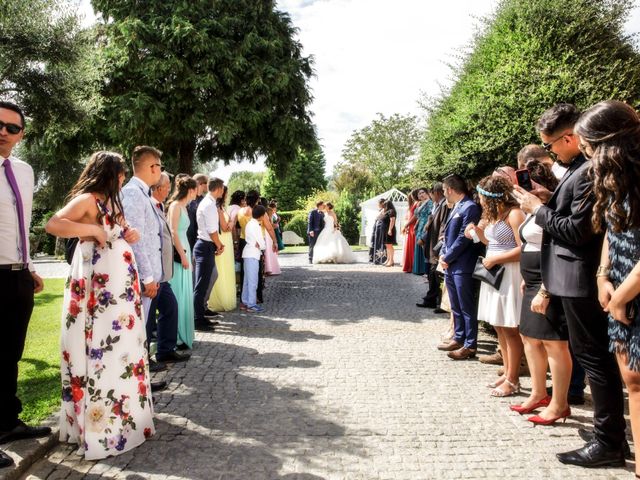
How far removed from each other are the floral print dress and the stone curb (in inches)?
4.5

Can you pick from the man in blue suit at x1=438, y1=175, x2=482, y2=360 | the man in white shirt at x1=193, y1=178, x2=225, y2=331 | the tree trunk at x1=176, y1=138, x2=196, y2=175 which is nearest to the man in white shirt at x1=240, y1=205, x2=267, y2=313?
the man in white shirt at x1=193, y1=178, x2=225, y2=331

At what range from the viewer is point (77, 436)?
3.89 m

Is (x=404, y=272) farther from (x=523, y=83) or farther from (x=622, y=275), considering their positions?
(x=622, y=275)

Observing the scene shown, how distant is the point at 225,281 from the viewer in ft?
31.2

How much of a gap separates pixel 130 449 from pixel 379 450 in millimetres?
1883

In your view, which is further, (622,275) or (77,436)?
(77,436)

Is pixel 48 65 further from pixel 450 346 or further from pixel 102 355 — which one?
pixel 450 346

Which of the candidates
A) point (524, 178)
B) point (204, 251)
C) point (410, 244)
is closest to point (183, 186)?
point (204, 251)

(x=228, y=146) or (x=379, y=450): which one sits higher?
(x=228, y=146)

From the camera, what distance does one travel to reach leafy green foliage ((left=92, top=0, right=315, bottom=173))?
43.1 ft

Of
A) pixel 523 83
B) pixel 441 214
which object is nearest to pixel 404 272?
pixel 441 214

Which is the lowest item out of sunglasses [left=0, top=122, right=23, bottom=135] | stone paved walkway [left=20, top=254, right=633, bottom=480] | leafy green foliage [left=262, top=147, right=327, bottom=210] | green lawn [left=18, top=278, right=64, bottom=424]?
green lawn [left=18, top=278, right=64, bottom=424]

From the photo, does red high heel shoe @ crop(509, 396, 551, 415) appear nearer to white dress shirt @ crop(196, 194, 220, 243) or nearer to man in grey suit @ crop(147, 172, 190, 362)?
man in grey suit @ crop(147, 172, 190, 362)

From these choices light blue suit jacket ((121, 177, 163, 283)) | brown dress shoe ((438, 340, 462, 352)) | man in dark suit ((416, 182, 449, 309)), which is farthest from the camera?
man in dark suit ((416, 182, 449, 309))
